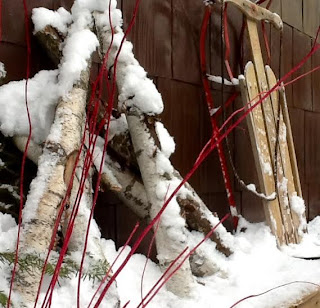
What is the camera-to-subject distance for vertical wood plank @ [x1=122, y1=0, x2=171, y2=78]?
194 centimetres

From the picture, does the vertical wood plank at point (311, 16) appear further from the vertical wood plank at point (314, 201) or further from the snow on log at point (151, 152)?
the snow on log at point (151, 152)

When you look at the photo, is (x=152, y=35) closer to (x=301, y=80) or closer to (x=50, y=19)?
(x=50, y=19)

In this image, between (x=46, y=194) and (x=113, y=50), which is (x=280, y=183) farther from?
(x=46, y=194)

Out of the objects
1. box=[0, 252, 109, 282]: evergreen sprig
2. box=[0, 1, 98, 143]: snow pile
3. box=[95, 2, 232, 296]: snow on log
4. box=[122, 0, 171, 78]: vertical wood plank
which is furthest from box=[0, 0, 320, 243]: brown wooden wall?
box=[0, 252, 109, 282]: evergreen sprig

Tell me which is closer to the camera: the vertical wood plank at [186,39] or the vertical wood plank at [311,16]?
the vertical wood plank at [186,39]

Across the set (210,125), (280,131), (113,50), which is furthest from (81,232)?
(280,131)

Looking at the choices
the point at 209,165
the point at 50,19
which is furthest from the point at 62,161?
the point at 209,165

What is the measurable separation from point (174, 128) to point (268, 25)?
1.06m

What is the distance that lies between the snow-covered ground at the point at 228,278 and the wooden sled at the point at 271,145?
0.14 meters

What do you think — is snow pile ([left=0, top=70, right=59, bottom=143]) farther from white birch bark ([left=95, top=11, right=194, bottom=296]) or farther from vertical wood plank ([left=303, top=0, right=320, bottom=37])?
vertical wood plank ([left=303, top=0, right=320, bottom=37])

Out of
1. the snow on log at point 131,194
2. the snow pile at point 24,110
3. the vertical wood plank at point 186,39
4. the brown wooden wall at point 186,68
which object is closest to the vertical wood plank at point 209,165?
the brown wooden wall at point 186,68

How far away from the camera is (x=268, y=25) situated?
9.27ft

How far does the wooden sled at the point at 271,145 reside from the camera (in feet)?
6.88

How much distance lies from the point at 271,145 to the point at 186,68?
1.62 feet
